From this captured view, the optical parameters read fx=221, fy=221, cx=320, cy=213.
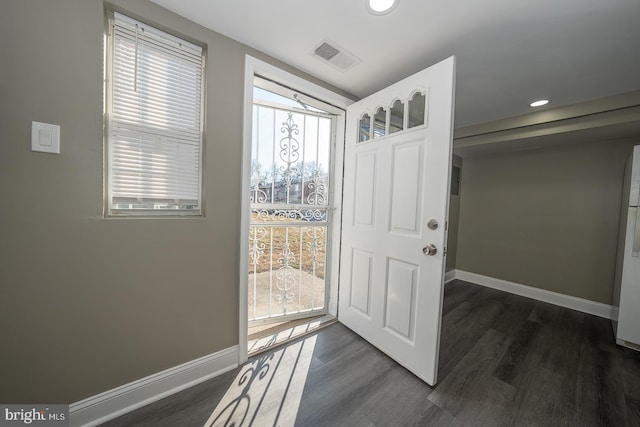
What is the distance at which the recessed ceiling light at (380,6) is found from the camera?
115cm

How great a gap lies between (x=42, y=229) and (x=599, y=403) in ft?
10.7

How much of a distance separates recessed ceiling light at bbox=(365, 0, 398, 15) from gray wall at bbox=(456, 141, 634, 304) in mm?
3152

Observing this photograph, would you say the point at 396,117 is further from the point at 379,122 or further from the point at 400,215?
the point at 400,215

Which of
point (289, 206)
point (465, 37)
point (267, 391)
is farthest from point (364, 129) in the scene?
point (267, 391)

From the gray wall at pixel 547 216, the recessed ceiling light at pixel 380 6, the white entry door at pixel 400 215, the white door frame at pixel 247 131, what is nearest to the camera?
the recessed ceiling light at pixel 380 6

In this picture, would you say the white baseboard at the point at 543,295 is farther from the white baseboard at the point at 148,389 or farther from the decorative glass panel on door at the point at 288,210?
the white baseboard at the point at 148,389

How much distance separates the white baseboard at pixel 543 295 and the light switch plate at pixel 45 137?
15.3 ft

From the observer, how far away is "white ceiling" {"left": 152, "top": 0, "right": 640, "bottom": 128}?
118 cm

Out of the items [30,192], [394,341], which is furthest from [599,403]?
[30,192]

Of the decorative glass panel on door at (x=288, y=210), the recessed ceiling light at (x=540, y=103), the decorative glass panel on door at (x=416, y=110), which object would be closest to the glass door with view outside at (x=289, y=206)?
the decorative glass panel on door at (x=288, y=210)

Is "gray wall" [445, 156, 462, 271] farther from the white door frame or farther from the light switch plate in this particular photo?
the light switch plate

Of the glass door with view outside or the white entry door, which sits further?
the glass door with view outside

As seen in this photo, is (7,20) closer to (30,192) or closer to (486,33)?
(30,192)

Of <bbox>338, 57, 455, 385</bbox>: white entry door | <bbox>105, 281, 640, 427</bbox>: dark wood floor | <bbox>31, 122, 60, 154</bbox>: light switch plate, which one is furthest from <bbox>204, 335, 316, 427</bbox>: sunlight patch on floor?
<bbox>31, 122, 60, 154</bbox>: light switch plate
